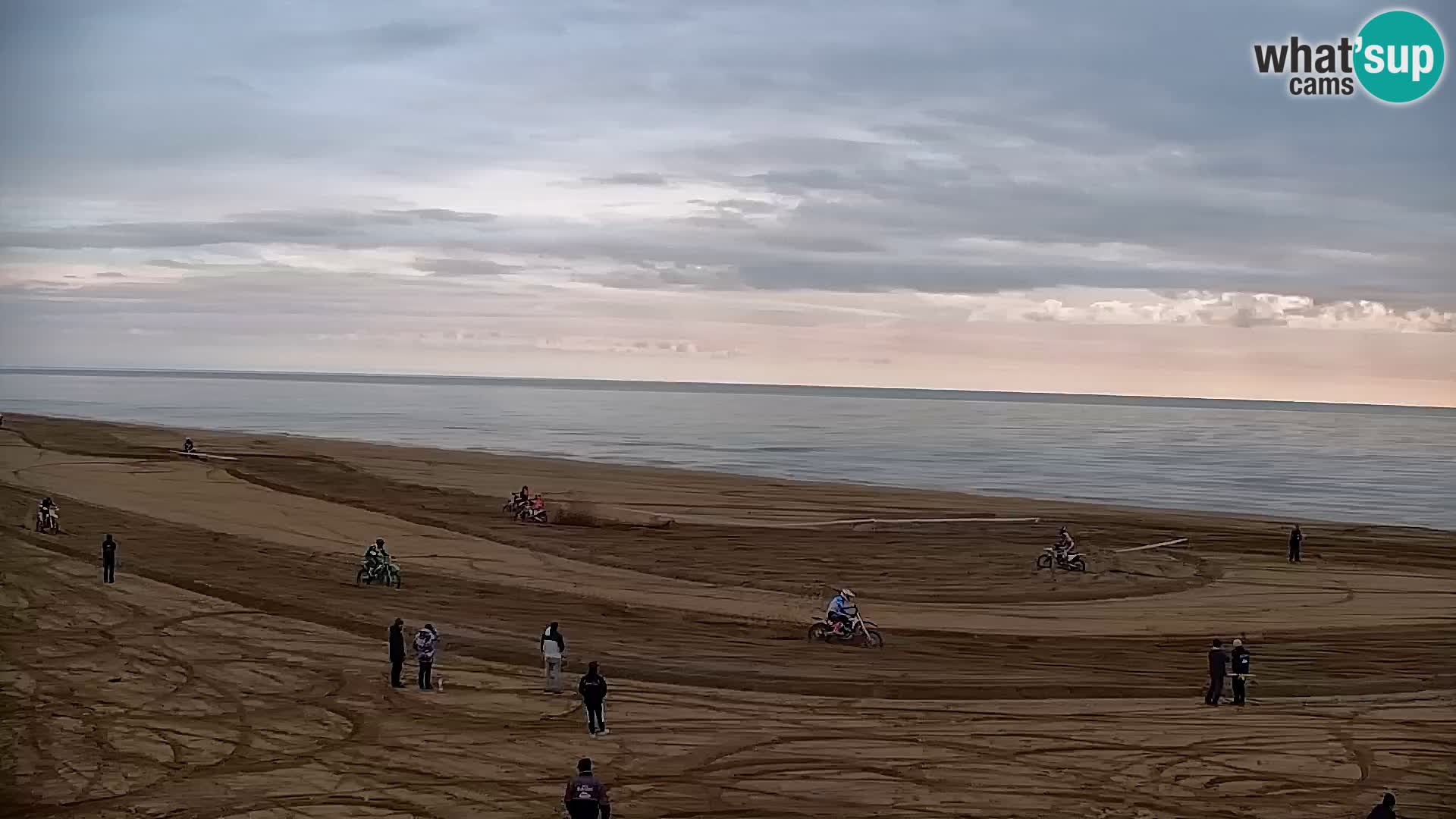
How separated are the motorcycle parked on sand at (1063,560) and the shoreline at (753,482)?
10.1 m

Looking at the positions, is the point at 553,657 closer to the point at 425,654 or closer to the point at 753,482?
the point at 425,654

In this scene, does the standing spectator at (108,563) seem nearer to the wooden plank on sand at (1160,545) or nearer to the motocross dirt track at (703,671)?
the motocross dirt track at (703,671)

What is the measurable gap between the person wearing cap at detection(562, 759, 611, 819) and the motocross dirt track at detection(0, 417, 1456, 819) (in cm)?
163

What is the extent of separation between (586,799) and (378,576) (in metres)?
17.7

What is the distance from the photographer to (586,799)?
13.8 meters

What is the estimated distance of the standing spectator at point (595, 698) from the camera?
18.3 meters

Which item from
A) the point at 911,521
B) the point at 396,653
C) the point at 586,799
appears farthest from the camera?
the point at 911,521

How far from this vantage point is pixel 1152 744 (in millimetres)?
18812

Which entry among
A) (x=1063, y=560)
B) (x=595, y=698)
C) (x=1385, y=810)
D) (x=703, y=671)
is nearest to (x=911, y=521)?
(x=1063, y=560)

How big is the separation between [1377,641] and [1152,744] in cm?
1093

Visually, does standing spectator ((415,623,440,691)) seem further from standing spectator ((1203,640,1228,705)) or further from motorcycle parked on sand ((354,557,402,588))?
standing spectator ((1203,640,1228,705))

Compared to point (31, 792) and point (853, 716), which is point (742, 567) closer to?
point (853, 716)

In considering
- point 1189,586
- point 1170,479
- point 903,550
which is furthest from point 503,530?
point 1170,479

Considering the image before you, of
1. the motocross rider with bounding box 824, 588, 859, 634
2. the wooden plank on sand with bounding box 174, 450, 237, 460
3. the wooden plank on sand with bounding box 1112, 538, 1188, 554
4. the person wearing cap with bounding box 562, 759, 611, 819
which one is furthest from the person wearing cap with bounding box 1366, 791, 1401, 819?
the wooden plank on sand with bounding box 174, 450, 237, 460
